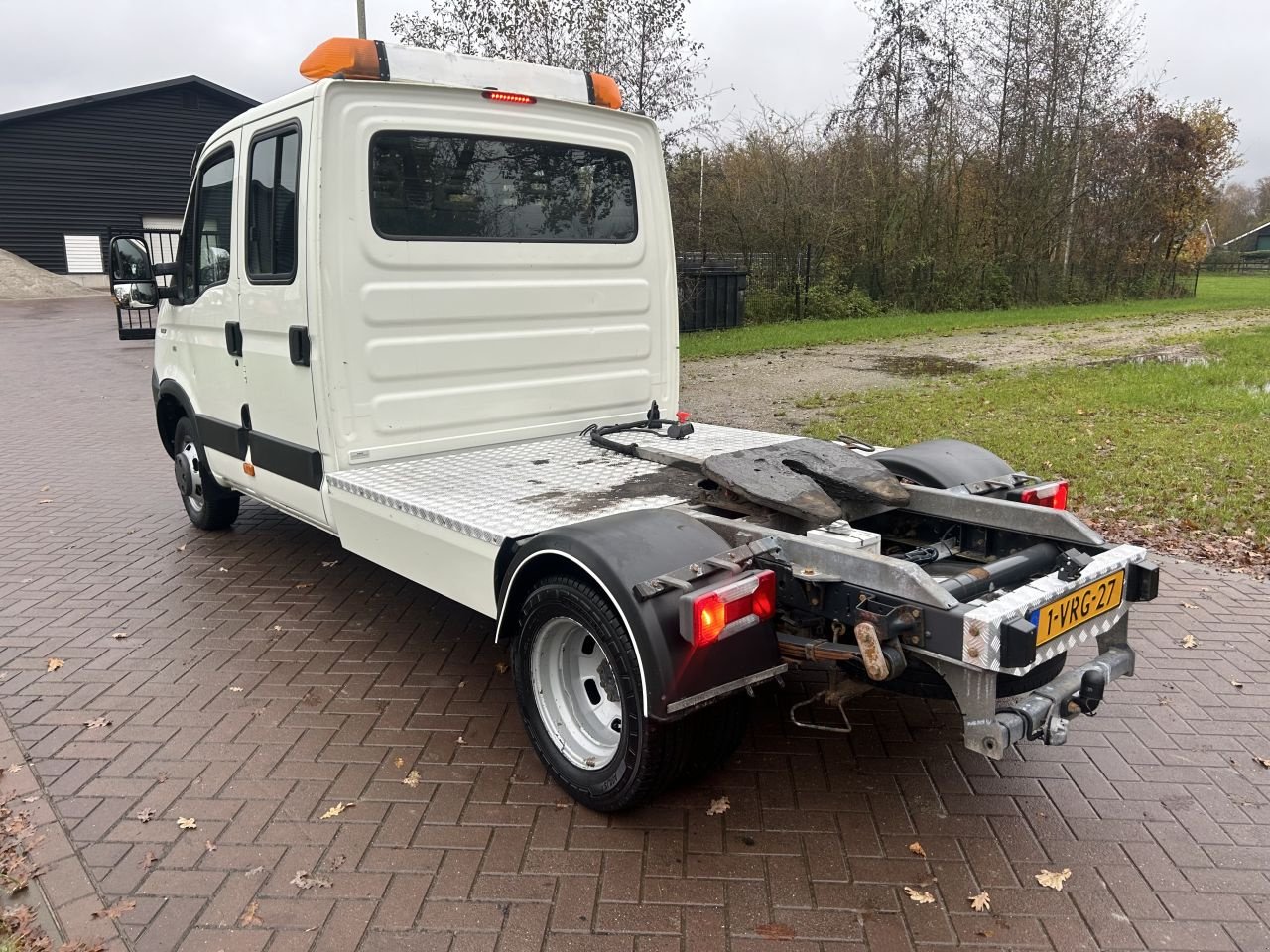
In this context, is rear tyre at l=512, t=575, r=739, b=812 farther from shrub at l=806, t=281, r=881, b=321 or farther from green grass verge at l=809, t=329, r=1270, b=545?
shrub at l=806, t=281, r=881, b=321

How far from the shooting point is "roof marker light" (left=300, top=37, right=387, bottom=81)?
412 cm

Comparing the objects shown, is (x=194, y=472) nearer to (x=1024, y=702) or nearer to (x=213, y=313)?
(x=213, y=313)

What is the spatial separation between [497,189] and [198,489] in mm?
3192

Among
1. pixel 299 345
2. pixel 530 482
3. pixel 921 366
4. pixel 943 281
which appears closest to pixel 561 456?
pixel 530 482

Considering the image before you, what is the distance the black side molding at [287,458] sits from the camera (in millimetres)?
4457

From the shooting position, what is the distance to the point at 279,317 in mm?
4547

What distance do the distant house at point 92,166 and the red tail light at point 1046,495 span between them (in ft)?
122

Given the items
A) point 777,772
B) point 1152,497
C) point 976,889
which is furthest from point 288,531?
point 1152,497

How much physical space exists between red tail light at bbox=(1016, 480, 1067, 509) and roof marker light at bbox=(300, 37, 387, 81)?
132 inches

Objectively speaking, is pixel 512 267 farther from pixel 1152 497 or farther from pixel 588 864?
pixel 1152 497

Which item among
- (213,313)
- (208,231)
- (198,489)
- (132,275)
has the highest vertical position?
(208,231)

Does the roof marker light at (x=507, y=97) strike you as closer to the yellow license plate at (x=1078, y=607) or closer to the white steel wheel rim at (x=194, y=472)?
the white steel wheel rim at (x=194, y=472)

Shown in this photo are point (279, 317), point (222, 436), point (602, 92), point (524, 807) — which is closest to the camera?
point (524, 807)

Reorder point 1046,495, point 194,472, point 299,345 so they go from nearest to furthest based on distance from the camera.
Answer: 1. point 1046,495
2. point 299,345
3. point 194,472
